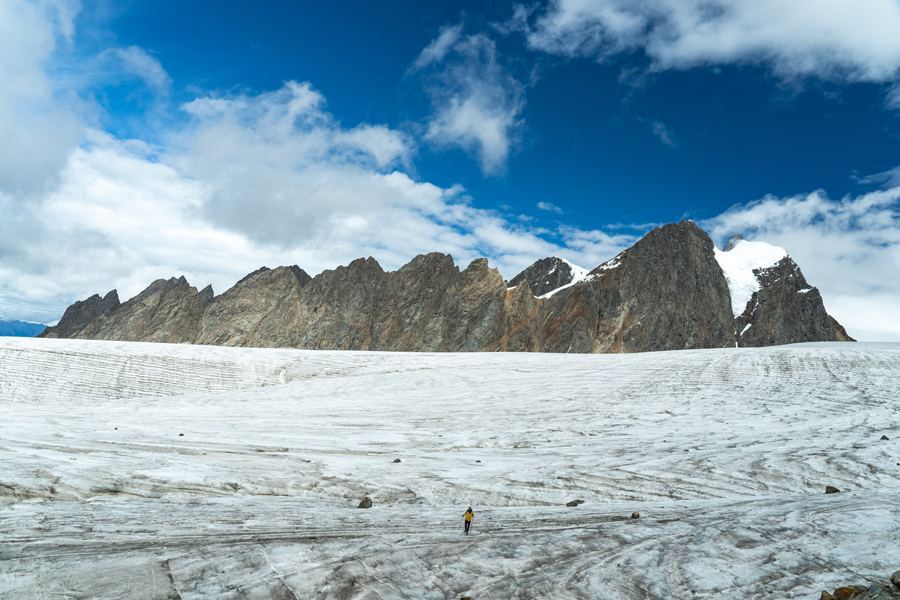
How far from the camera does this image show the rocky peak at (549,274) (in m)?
176

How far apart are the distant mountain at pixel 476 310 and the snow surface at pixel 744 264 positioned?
313 centimetres

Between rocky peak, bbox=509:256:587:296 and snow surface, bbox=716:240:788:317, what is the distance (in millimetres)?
48594

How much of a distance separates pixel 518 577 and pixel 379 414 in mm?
8255

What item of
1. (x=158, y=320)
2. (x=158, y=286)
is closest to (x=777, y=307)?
(x=158, y=320)

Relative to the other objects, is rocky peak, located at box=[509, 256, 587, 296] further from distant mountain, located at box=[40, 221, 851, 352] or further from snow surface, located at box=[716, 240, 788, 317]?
snow surface, located at box=[716, 240, 788, 317]

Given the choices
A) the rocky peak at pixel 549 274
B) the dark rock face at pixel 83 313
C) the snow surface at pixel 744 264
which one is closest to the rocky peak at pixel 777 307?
the snow surface at pixel 744 264

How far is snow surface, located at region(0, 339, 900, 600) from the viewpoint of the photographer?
3.58 m

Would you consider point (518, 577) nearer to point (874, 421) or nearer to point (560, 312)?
point (874, 421)

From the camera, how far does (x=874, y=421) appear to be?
950cm

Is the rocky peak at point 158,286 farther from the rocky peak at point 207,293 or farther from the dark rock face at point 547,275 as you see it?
the dark rock face at point 547,275

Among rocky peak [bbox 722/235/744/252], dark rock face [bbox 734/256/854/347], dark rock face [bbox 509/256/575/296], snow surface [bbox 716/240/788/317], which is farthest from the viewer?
rocky peak [bbox 722/235/744/252]

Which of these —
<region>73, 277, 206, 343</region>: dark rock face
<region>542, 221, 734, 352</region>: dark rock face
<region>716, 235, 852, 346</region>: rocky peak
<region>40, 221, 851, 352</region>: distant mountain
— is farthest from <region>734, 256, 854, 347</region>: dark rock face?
<region>73, 277, 206, 343</region>: dark rock face

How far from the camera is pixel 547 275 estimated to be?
178 metres

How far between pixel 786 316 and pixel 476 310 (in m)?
102
